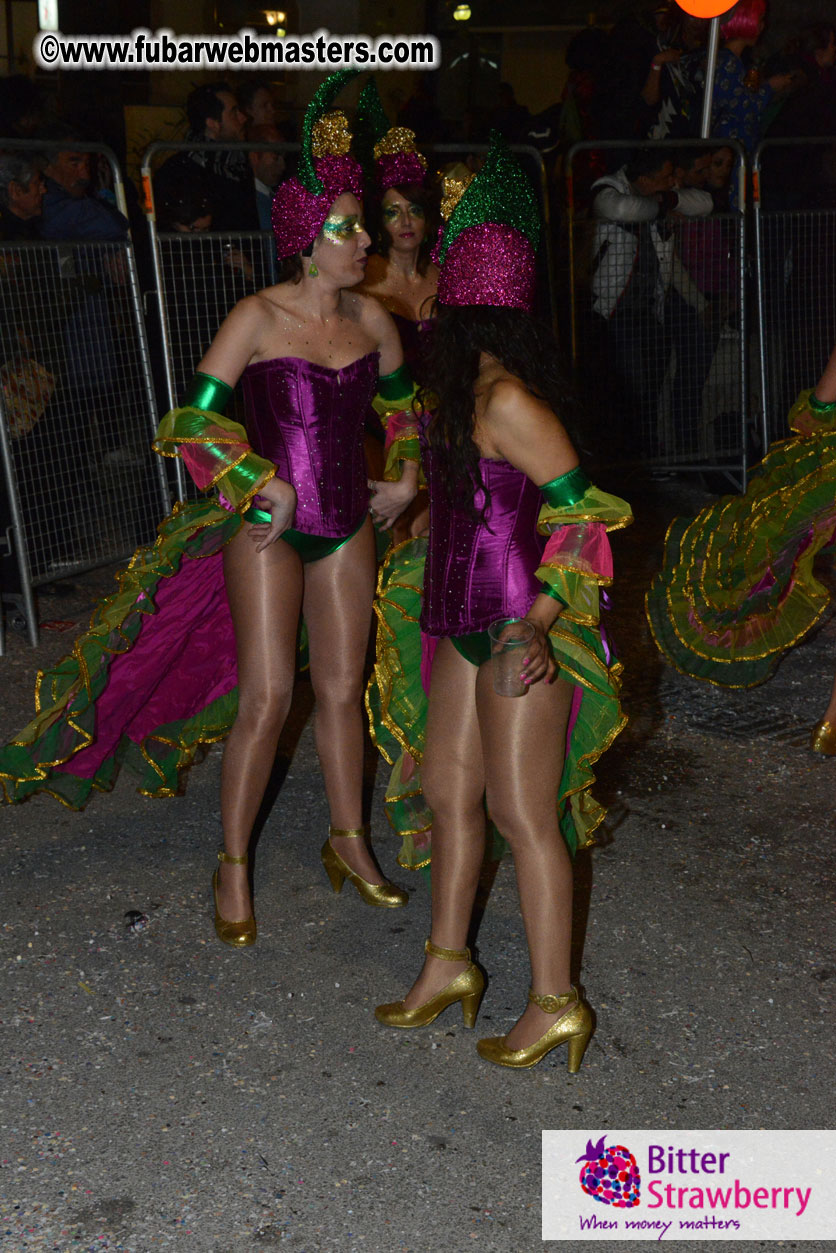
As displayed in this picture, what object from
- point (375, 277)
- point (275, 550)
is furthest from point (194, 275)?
point (275, 550)

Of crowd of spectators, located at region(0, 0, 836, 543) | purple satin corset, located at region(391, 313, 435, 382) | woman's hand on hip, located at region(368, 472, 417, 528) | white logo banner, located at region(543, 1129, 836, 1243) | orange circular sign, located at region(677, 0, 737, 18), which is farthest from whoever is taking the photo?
orange circular sign, located at region(677, 0, 737, 18)

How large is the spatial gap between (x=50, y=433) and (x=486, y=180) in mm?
3941

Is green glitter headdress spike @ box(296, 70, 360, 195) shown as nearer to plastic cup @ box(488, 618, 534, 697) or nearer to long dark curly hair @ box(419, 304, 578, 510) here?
long dark curly hair @ box(419, 304, 578, 510)

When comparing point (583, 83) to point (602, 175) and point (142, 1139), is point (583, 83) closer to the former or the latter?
point (602, 175)

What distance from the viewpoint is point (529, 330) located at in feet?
9.36

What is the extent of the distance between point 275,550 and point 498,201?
44.5 inches

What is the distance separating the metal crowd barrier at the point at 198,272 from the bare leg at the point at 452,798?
137 inches

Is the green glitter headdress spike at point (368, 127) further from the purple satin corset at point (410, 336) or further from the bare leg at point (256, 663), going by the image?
the bare leg at point (256, 663)

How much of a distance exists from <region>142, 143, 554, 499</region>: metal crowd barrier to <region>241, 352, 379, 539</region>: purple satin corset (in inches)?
109

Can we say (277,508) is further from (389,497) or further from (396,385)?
(396,385)

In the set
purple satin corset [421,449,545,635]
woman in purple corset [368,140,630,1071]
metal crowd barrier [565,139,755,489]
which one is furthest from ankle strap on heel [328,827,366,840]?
metal crowd barrier [565,139,755,489]

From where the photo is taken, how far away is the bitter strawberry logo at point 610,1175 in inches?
107

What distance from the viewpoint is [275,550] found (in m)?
3.47

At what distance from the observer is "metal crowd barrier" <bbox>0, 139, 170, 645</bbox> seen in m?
6.02
